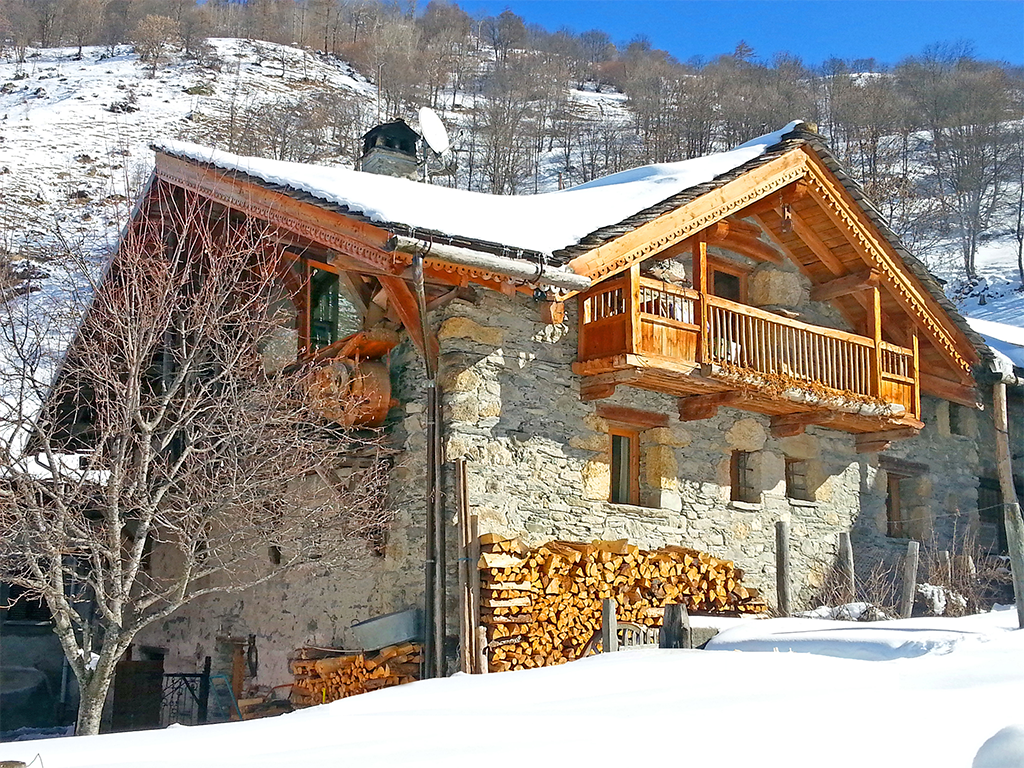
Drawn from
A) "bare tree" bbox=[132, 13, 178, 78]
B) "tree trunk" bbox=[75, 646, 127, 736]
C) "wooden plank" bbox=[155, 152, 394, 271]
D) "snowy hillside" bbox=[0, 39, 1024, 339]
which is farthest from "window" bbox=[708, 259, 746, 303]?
"bare tree" bbox=[132, 13, 178, 78]

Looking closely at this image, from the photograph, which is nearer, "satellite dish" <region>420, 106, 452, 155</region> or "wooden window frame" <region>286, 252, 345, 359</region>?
"wooden window frame" <region>286, 252, 345, 359</region>

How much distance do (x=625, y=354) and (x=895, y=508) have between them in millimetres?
6404

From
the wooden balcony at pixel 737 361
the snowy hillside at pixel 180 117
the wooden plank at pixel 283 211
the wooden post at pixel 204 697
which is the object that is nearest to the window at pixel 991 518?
the wooden balcony at pixel 737 361

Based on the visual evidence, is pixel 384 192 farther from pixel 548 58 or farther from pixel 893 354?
pixel 548 58

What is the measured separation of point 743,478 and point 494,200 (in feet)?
15.3

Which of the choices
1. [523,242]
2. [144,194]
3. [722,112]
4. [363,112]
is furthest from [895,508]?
[363,112]

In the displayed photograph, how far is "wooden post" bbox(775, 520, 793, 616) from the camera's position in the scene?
1109 cm

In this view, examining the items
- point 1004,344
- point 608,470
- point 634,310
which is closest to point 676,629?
point 608,470

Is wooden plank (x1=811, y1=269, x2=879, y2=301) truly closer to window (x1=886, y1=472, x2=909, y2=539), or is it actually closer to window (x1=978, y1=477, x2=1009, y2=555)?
window (x1=886, y1=472, x2=909, y2=539)

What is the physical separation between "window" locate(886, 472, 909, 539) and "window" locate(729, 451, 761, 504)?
2.82 m

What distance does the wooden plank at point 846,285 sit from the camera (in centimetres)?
1383

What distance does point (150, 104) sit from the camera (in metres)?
41.8

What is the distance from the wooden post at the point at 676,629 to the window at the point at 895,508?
8.20 meters

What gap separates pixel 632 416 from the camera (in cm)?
1206
